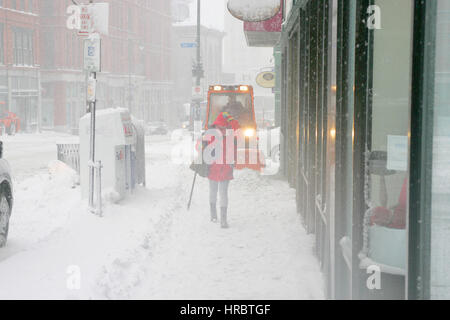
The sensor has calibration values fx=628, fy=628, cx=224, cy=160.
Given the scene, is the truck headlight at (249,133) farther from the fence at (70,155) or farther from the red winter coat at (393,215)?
the red winter coat at (393,215)

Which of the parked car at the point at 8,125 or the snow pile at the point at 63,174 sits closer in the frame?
the snow pile at the point at 63,174

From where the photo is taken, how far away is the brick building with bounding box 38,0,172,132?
51312 millimetres

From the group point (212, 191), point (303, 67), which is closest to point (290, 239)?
point (212, 191)

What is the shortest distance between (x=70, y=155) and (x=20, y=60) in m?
34.7

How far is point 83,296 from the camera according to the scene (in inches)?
209

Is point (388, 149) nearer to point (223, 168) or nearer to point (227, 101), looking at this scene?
point (223, 168)

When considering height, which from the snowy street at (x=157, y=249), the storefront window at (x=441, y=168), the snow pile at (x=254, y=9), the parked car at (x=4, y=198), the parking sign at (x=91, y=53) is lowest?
the snowy street at (x=157, y=249)

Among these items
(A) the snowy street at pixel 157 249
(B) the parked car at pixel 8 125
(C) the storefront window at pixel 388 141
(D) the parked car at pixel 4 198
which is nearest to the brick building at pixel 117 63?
(B) the parked car at pixel 8 125

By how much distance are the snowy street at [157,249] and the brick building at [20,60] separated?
3372 centimetres

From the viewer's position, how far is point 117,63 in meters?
60.9

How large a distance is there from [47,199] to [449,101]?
9998mm

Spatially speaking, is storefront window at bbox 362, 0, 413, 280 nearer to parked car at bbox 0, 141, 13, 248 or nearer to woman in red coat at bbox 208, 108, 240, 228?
parked car at bbox 0, 141, 13, 248

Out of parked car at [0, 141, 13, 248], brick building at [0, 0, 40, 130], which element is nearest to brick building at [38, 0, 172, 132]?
brick building at [0, 0, 40, 130]

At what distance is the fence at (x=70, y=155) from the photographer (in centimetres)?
1395
